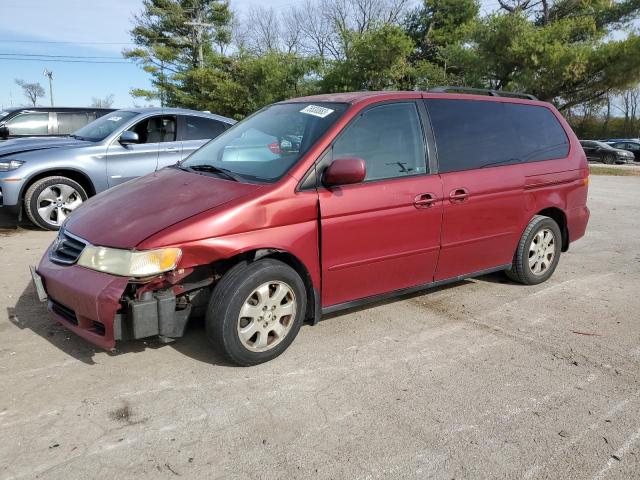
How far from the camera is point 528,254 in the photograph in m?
4.79

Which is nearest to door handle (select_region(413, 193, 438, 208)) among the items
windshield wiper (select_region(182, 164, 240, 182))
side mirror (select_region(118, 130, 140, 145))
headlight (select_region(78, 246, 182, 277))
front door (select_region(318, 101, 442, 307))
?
front door (select_region(318, 101, 442, 307))

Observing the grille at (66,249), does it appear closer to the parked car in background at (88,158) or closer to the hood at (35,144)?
the parked car in background at (88,158)

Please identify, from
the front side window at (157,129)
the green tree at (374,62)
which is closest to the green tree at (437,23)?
the green tree at (374,62)

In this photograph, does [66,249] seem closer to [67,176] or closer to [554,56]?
[67,176]

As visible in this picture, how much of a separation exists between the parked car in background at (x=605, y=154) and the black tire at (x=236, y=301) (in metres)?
30.4

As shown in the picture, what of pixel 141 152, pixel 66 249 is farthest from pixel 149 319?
pixel 141 152

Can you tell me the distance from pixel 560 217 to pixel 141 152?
5363 mm

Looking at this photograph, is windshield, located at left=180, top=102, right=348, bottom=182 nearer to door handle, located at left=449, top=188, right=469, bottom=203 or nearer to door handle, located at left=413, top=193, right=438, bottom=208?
door handle, located at left=413, top=193, right=438, bottom=208

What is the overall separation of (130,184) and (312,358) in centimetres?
189

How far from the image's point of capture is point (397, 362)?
3363mm

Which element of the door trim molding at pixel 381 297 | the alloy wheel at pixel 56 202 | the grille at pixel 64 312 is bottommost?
the door trim molding at pixel 381 297

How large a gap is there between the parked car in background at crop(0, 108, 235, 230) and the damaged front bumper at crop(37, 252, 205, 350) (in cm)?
406

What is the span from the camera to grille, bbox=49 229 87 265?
10.5 ft

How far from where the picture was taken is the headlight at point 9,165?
6.50m
